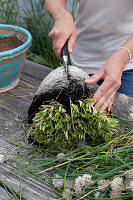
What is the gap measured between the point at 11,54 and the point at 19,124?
14.6 inches

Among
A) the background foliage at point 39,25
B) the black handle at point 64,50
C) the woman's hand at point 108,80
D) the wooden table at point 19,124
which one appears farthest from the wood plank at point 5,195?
the background foliage at point 39,25

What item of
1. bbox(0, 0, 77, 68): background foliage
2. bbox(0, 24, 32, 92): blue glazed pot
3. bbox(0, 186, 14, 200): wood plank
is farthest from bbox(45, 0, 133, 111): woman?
bbox(0, 0, 77, 68): background foliage

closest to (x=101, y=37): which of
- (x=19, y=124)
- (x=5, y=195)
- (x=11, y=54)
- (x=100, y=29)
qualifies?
(x=100, y=29)

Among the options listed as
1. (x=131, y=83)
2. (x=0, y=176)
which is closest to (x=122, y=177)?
(x=0, y=176)

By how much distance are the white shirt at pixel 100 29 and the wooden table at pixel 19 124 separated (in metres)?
0.33

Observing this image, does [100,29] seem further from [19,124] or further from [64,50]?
[19,124]

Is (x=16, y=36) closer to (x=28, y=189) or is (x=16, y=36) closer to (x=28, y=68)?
(x=28, y=68)

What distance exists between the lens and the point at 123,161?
0.79 meters

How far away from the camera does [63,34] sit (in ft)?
3.59

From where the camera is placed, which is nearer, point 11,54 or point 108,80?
point 108,80

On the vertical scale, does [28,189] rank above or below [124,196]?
below

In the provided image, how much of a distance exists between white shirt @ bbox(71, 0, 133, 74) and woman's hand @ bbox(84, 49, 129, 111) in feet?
1.28

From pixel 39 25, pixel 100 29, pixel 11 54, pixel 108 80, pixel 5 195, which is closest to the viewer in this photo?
pixel 5 195

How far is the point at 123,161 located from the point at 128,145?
12 cm
